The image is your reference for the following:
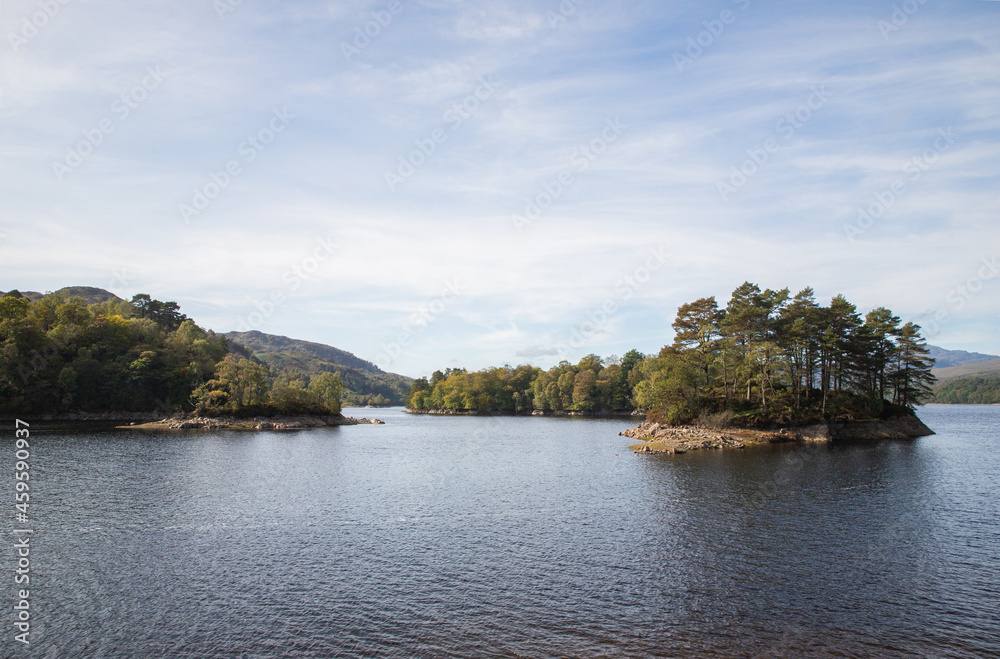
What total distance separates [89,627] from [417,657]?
11465mm

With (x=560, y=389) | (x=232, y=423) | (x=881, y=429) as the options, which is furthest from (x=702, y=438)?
(x=560, y=389)

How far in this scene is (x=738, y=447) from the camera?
6612 cm

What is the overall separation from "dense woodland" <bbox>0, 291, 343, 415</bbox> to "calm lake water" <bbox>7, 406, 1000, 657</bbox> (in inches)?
2410

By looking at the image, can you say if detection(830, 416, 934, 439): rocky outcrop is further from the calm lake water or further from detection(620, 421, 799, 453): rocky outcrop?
the calm lake water

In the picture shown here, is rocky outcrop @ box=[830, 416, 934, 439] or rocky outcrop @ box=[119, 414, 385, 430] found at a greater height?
rocky outcrop @ box=[830, 416, 934, 439]

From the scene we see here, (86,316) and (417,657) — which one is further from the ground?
(86,316)

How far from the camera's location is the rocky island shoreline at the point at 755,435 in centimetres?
6712

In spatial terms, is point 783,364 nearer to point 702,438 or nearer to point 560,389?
point 702,438

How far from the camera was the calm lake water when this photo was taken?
688 inches

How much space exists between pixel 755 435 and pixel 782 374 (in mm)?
9016

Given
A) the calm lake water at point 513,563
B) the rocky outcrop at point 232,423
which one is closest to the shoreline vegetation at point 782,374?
the calm lake water at point 513,563

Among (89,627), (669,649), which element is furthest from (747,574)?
(89,627)

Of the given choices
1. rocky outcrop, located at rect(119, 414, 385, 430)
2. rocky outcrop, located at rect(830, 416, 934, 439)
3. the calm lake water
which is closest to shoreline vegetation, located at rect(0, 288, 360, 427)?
rocky outcrop, located at rect(119, 414, 385, 430)

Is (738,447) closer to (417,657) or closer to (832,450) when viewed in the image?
(832,450)
